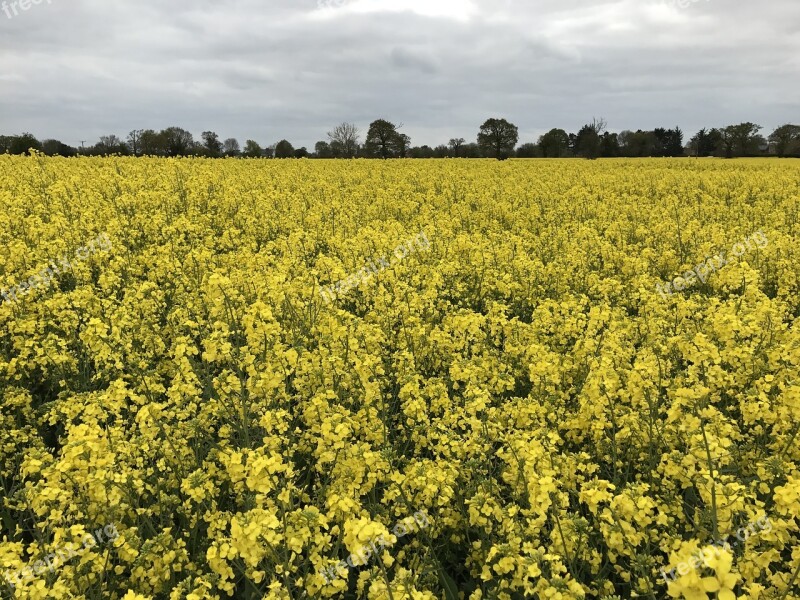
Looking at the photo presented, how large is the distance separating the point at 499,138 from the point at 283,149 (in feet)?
105

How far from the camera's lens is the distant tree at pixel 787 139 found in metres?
70.2

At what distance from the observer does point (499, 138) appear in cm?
7600

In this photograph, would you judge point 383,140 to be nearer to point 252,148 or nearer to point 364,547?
point 252,148

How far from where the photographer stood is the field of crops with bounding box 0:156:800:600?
3133 millimetres

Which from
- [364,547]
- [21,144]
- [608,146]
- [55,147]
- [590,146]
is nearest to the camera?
[364,547]

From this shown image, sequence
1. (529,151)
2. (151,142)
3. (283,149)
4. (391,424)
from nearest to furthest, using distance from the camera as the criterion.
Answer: (391,424) < (151,142) < (283,149) < (529,151)

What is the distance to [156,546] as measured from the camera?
334 cm

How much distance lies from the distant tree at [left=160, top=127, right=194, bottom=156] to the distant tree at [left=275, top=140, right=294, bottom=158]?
31.9 feet

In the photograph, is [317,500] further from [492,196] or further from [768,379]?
[492,196]

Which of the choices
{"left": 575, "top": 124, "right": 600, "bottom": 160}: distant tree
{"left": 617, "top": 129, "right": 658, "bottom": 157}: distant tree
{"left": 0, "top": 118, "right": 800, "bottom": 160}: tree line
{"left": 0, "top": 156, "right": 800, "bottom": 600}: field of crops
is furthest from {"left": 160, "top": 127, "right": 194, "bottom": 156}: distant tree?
{"left": 617, "top": 129, "right": 658, "bottom": 157}: distant tree

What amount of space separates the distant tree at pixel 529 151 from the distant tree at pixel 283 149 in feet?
110

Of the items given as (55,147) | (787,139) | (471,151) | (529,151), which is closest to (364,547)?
(55,147)

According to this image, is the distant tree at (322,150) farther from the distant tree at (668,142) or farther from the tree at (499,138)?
the distant tree at (668,142)

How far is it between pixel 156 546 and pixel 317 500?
1.14m
